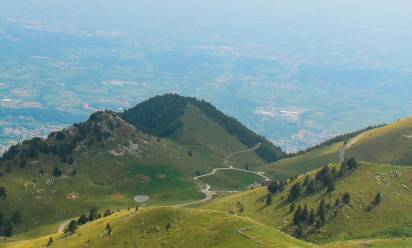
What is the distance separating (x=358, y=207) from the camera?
129m

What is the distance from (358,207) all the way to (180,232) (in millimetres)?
45718

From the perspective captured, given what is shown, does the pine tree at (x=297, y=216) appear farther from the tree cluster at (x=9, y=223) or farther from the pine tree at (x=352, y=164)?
the tree cluster at (x=9, y=223)

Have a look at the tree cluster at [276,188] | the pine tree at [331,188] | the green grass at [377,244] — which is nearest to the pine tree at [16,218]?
the tree cluster at [276,188]

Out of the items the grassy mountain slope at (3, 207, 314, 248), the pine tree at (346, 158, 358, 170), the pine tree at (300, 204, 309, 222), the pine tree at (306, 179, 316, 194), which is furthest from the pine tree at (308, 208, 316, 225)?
the grassy mountain slope at (3, 207, 314, 248)

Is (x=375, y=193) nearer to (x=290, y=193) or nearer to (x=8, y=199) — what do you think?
(x=290, y=193)

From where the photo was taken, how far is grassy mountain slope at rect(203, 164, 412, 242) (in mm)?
119062

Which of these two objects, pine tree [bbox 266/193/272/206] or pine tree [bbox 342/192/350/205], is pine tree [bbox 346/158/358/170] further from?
pine tree [bbox 266/193/272/206]

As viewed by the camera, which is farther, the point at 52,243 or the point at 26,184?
the point at 26,184

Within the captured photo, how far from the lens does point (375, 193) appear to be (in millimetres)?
133750

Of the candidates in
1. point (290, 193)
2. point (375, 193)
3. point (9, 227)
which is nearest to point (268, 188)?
point (290, 193)

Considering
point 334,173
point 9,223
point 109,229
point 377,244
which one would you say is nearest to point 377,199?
point 334,173

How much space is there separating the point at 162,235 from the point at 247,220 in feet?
49.3

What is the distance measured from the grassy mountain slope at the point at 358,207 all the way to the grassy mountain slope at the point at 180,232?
85.1 feet

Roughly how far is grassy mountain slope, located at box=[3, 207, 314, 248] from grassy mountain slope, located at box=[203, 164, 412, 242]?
25.9 metres
